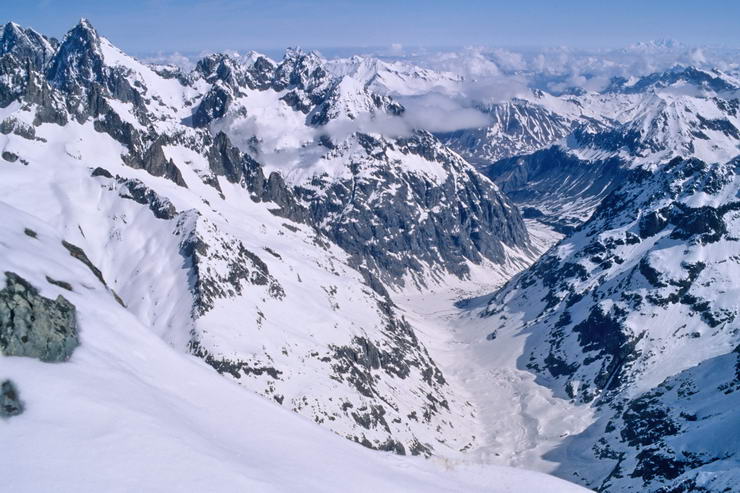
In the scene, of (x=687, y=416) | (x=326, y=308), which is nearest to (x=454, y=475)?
(x=687, y=416)

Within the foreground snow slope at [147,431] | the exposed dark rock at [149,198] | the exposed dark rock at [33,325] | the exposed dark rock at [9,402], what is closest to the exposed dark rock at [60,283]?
the foreground snow slope at [147,431]

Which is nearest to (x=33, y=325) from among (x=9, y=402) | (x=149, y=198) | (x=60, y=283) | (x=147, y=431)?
(x=9, y=402)

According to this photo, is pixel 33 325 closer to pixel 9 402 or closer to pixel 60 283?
pixel 9 402

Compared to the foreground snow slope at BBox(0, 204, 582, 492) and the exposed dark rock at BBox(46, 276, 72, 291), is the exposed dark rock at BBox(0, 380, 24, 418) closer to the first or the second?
the foreground snow slope at BBox(0, 204, 582, 492)

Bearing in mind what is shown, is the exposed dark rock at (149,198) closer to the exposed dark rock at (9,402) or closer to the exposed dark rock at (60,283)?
the exposed dark rock at (60,283)

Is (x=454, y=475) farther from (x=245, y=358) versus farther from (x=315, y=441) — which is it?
→ (x=245, y=358)

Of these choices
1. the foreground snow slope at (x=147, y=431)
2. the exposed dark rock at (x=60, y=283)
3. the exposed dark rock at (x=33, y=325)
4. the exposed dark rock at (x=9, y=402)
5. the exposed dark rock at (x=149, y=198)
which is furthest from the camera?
the exposed dark rock at (x=149, y=198)
